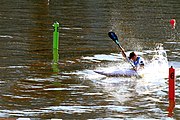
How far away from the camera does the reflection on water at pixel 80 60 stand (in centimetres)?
2242

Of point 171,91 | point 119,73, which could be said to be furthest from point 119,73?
point 171,91

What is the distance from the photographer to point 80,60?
31109 millimetres

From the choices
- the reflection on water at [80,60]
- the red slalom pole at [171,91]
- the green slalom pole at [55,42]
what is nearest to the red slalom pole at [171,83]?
the red slalom pole at [171,91]

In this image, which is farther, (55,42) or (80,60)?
(55,42)

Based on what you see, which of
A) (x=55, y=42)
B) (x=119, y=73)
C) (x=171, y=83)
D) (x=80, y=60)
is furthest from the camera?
(x=55, y=42)

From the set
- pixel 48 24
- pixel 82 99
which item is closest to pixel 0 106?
pixel 82 99

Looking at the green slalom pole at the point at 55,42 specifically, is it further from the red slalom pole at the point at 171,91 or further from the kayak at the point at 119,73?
the red slalom pole at the point at 171,91

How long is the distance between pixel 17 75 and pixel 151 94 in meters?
5.52

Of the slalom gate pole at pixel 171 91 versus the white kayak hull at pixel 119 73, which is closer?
the slalom gate pole at pixel 171 91

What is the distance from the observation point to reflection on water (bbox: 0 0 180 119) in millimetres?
22422

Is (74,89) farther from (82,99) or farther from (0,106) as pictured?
(0,106)

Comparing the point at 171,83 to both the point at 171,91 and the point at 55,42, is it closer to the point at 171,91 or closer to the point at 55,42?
the point at 171,91

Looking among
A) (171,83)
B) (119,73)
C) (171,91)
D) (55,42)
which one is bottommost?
(171,91)

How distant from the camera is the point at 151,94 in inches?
971
